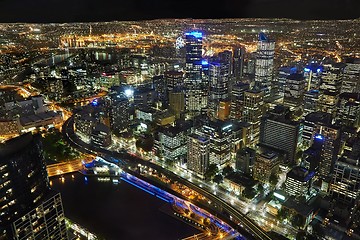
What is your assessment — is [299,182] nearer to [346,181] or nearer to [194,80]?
[346,181]

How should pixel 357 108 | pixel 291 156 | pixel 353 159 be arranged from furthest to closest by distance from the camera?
pixel 357 108 → pixel 291 156 → pixel 353 159

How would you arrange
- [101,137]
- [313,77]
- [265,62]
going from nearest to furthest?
[101,137] → [313,77] → [265,62]

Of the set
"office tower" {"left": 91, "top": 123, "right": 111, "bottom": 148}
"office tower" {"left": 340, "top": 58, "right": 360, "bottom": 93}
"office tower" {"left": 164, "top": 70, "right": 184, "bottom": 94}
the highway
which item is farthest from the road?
"office tower" {"left": 340, "top": 58, "right": 360, "bottom": 93}

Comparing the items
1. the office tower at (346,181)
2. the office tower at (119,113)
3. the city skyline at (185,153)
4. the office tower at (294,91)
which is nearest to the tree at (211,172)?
the city skyline at (185,153)

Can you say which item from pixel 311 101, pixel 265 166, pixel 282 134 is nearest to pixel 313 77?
pixel 311 101

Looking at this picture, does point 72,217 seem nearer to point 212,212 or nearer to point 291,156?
point 212,212

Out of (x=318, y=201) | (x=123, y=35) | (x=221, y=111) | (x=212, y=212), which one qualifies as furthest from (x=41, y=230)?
(x=123, y=35)

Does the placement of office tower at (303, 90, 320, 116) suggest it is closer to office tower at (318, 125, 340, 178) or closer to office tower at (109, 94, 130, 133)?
office tower at (318, 125, 340, 178)
